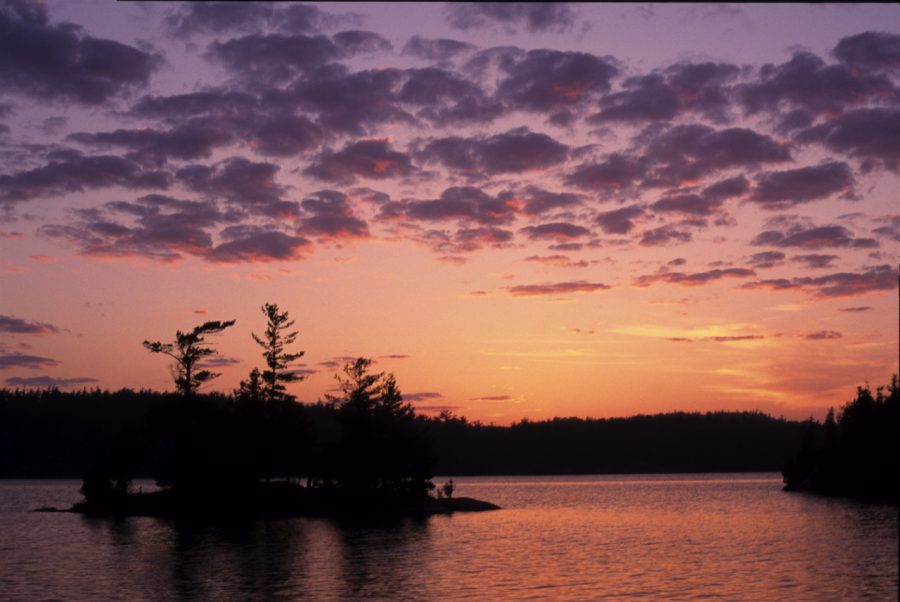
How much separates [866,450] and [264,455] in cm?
11244

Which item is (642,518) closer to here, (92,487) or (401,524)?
(401,524)

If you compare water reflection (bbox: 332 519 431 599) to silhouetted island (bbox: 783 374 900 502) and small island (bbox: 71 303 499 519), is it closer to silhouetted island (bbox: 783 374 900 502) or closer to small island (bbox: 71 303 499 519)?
small island (bbox: 71 303 499 519)

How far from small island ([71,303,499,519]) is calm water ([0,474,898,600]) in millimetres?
5703

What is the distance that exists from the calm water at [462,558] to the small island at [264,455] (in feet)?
18.7

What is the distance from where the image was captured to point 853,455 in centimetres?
17862

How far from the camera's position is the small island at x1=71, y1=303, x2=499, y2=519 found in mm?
114438

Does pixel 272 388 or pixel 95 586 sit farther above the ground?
pixel 272 388

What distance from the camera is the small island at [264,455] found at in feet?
375

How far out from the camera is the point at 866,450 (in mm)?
171250

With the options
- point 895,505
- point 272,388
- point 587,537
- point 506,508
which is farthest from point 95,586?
point 895,505

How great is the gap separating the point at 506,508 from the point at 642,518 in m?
29.0

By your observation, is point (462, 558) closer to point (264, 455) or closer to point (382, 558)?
point (382, 558)

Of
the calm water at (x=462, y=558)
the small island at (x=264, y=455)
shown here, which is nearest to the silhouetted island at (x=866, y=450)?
the calm water at (x=462, y=558)

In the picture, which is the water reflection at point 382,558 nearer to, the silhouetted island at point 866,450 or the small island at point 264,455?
the small island at point 264,455
